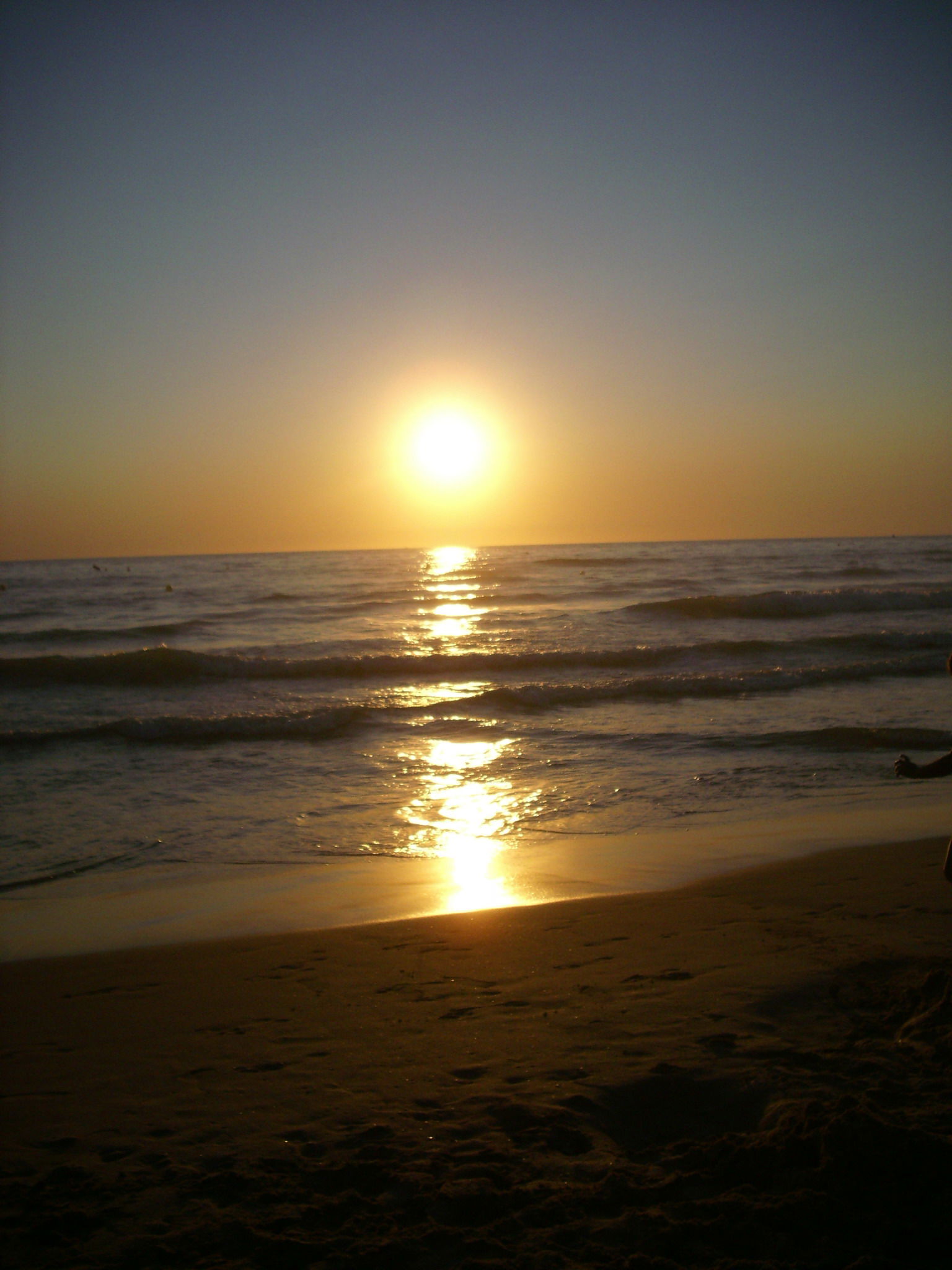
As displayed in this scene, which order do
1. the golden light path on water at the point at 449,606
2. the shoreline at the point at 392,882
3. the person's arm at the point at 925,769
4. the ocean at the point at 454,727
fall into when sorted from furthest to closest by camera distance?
the golden light path on water at the point at 449,606 → the ocean at the point at 454,727 → the shoreline at the point at 392,882 → the person's arm at the point at 925,769

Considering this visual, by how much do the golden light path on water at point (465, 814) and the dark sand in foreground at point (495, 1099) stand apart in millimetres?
1268

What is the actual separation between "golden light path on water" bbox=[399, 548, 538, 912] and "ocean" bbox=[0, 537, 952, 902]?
0.04m

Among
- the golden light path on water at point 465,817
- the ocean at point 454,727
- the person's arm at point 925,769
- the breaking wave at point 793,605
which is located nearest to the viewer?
the person's arm at point 925,769

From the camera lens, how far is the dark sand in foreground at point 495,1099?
107 inches

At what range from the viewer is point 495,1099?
3475 millimetres

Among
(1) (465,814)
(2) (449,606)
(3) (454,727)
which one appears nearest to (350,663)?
(3) (454,727)

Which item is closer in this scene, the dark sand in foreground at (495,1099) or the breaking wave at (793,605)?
the dark sand in foreground at (495,1099)

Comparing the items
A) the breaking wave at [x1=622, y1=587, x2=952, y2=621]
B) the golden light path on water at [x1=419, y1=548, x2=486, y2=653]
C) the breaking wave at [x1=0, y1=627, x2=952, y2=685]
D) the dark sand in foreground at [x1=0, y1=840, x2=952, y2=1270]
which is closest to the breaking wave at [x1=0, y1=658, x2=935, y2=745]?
the breaking wave at [x1=0, y1=627, x2=952, y2=685]

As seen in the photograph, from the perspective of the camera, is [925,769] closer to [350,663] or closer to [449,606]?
[350,663]

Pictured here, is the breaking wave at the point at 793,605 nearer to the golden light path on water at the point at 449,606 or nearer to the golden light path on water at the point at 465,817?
the golden light path on water at the point at 449,606

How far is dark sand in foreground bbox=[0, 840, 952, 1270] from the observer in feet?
8.91

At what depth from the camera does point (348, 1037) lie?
415 cm

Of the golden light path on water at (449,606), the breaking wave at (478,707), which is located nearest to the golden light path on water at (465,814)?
the breaking wave at (478,707)

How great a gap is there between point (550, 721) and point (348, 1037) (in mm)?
10608
